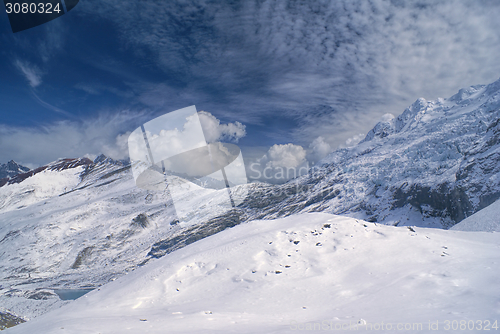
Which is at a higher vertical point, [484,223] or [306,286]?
[306,286]

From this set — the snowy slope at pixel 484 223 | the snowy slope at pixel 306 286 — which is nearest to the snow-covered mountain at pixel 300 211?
the snowy slope at pixel 484 223

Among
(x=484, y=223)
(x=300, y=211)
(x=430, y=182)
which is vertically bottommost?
(x=300, y=211)

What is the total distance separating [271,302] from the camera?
40.6 ft

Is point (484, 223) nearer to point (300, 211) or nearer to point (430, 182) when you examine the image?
point (430, 182)

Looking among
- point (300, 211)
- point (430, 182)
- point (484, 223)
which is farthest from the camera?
point (300, 211)

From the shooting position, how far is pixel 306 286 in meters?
13.6

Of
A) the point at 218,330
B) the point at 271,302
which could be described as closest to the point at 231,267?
the point at 271,302

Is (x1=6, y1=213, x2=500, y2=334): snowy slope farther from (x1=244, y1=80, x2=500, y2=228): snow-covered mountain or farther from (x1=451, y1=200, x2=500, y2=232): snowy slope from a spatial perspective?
(x1=244, y1=80, x2=500, y2=228): snow-covered mountain

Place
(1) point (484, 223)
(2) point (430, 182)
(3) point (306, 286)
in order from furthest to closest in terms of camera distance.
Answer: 1. (2) point (430, 182)
2. (1) point (484, 223)
3. (3) point (306, 286)

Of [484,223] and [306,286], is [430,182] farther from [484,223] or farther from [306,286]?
[306,286]

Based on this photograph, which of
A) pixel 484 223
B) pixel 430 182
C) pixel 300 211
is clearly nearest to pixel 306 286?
pixel 484 223

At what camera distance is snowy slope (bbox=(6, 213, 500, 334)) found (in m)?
9.08

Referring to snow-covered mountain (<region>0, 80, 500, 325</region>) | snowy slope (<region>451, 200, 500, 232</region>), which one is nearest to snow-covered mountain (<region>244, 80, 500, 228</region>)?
snow-covered mountain (<region>0, 80, 500, 325</region>)

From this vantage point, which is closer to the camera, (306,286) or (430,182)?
(306,286)
